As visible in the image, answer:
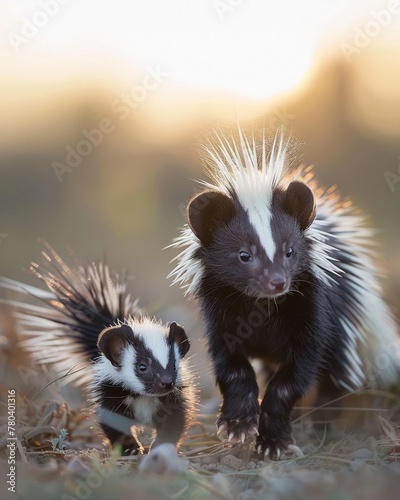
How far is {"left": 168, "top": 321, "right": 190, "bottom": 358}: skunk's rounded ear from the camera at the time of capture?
492 centimetres

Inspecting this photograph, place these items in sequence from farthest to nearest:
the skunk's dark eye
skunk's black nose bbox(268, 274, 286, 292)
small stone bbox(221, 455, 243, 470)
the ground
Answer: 1. the skunk's dark eye
2. small stone bbox(221, 455, 243, 470)
3. skunk's black nose bbox(268, 274, 286, 292)
4. the ground

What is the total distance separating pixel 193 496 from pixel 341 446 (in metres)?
1.62

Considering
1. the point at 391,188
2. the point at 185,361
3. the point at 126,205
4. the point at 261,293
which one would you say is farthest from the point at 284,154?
the point at 391,188

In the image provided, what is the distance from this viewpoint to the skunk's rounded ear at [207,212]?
187 inches

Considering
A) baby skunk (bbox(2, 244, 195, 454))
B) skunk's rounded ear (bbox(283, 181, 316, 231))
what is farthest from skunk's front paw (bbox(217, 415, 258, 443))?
skunk's rounded ear (bbox(283, 181, 316, 231))

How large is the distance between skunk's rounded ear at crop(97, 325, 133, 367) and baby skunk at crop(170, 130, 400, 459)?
563 millimetres

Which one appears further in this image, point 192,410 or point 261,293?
point 192,410

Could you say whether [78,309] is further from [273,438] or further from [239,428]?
[273,438]

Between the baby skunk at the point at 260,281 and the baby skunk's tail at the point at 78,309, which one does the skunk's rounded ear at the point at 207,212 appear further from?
the baby skunk's tail at the point at 78,309

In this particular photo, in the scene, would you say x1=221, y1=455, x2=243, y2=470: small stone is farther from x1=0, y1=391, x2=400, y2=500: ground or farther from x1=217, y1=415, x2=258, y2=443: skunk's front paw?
x1=217, y1=415, x2=258, y2=443: skunk's front paw

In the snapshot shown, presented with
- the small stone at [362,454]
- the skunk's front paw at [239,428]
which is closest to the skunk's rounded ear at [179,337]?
the skunk's front paw at [239,428]

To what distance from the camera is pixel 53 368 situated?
5.91m

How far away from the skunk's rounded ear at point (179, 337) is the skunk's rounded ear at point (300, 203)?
3.36ft

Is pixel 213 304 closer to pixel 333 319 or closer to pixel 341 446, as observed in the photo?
pixel 333 319
